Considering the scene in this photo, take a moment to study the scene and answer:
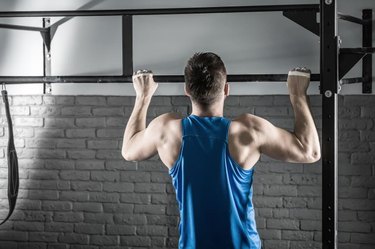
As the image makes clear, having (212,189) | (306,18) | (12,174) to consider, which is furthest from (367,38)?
(12,174)

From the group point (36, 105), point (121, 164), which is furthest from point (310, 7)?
point (36, 105)

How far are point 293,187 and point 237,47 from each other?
94 centimetres

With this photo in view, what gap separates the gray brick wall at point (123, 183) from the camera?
3588 mm

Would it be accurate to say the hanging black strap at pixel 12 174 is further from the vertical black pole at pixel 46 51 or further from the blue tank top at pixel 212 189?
the blue tank top at pixel 212 189

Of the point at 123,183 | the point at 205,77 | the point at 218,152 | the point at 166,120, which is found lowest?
the point at 123,183

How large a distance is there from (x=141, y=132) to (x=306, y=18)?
0.80 metres

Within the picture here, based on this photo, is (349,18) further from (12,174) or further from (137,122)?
(12,174)

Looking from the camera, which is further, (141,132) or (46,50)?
(46,50)

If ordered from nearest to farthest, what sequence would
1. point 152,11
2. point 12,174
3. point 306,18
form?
point 306,18 < point 152,11 < point 12,174

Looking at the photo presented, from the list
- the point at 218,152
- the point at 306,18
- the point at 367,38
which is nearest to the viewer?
the point at 218,152

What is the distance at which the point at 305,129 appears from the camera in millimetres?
1988

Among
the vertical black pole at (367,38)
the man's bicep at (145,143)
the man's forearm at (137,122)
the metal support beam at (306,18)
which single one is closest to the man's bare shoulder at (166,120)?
the man's bicep at (145,143)

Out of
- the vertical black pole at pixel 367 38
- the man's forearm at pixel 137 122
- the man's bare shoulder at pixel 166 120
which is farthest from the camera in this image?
the vertical black pole at pixel 367 38

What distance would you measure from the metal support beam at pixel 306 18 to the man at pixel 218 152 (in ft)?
1.16
